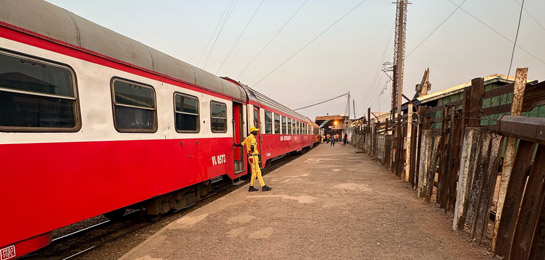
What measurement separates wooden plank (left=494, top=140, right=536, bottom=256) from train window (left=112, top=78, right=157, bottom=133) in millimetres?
5207

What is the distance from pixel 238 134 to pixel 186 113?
2872 millimetres

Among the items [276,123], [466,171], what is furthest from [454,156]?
[276,123]

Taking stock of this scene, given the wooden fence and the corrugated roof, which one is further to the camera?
the corrugated roof

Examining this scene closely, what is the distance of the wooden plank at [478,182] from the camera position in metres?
3.29

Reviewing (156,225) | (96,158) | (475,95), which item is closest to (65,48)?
(96,158)

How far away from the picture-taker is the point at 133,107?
13.0 ft

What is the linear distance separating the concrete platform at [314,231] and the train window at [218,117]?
1.86 meters

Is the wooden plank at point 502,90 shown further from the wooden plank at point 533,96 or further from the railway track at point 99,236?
the railway track at point 99,236

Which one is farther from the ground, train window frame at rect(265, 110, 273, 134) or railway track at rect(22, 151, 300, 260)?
train window frame at rect(265, 110, 273, 134)

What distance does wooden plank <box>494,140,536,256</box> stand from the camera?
8.80ft

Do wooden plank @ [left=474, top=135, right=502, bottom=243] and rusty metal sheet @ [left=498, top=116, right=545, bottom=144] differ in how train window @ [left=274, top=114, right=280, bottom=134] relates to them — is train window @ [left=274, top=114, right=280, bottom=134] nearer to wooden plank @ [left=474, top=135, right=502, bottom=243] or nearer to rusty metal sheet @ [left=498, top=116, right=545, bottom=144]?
wooden plank @ [left=474, top=135, right=502, bottom=243]

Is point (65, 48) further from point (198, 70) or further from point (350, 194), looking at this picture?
point (350, 194)

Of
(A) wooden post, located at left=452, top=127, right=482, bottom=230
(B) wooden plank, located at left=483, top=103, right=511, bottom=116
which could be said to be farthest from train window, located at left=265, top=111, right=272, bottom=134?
(B) wooden plank, located at left=483, top=103, right=511, bottom=116

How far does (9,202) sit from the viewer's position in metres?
2.43
